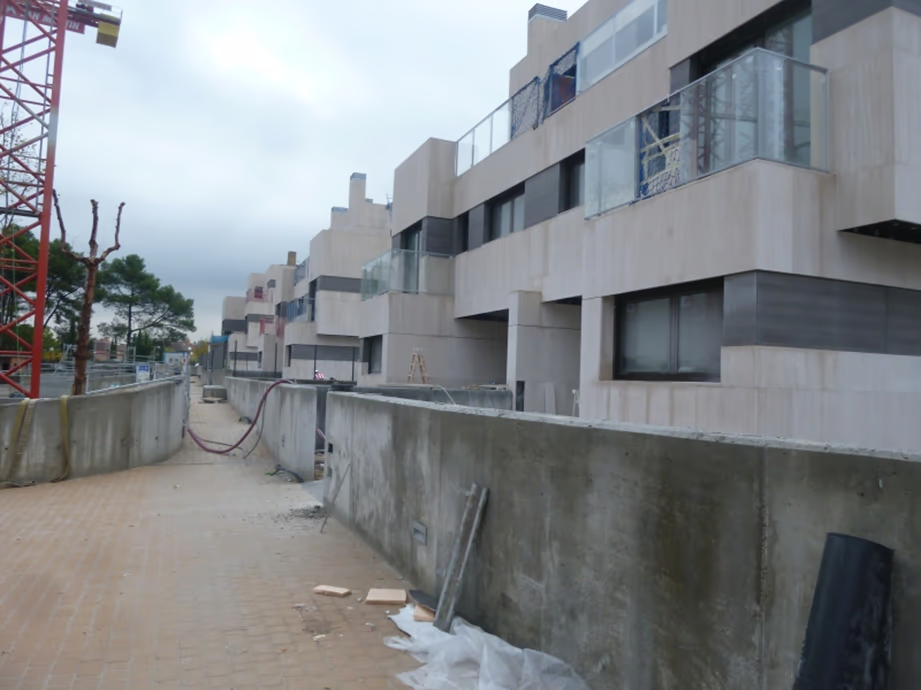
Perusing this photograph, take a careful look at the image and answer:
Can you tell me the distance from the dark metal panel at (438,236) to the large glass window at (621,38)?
736 cm

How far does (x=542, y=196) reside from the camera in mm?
17172

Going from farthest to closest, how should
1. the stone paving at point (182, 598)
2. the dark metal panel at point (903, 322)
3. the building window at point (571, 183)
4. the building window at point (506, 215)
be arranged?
the building window at point (506, 215) → the building window at point (571, 183) → the dark metal panel at point (903, 322) → the stone paving at point (182, 598)

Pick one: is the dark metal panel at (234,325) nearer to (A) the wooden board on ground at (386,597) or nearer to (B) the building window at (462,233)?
(B) the building window at (462,233)

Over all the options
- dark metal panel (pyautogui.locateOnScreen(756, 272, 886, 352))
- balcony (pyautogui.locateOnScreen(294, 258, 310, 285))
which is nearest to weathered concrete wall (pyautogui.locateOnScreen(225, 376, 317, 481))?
dark metal panel (pyautogui.locateOnScreen(756, 272, 886, 352))

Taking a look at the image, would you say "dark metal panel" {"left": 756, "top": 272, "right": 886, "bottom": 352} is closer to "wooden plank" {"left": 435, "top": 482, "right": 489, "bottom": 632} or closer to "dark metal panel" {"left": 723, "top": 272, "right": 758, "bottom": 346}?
"dark metal panel" {"left": 723, "top": 272, "right": 758, "bottom": 346}

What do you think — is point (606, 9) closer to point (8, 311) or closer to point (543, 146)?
point (543, 146)

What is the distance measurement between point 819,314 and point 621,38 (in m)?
7.74

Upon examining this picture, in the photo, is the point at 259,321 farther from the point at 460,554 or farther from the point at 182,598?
the point at 460,554

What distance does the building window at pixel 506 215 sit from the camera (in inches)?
742

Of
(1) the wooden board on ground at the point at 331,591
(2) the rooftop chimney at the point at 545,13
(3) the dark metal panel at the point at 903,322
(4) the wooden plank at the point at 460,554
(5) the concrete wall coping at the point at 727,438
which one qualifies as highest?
(2) the rooftop chimney at the point at 545,13

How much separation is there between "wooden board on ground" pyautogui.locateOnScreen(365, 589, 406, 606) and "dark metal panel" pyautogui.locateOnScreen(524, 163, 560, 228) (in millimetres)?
12121

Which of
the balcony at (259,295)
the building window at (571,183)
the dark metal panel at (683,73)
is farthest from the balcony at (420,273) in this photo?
the balcony at (259,295)

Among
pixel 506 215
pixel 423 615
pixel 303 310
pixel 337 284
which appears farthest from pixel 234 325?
pixel 423 615

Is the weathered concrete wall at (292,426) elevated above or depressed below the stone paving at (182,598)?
above
